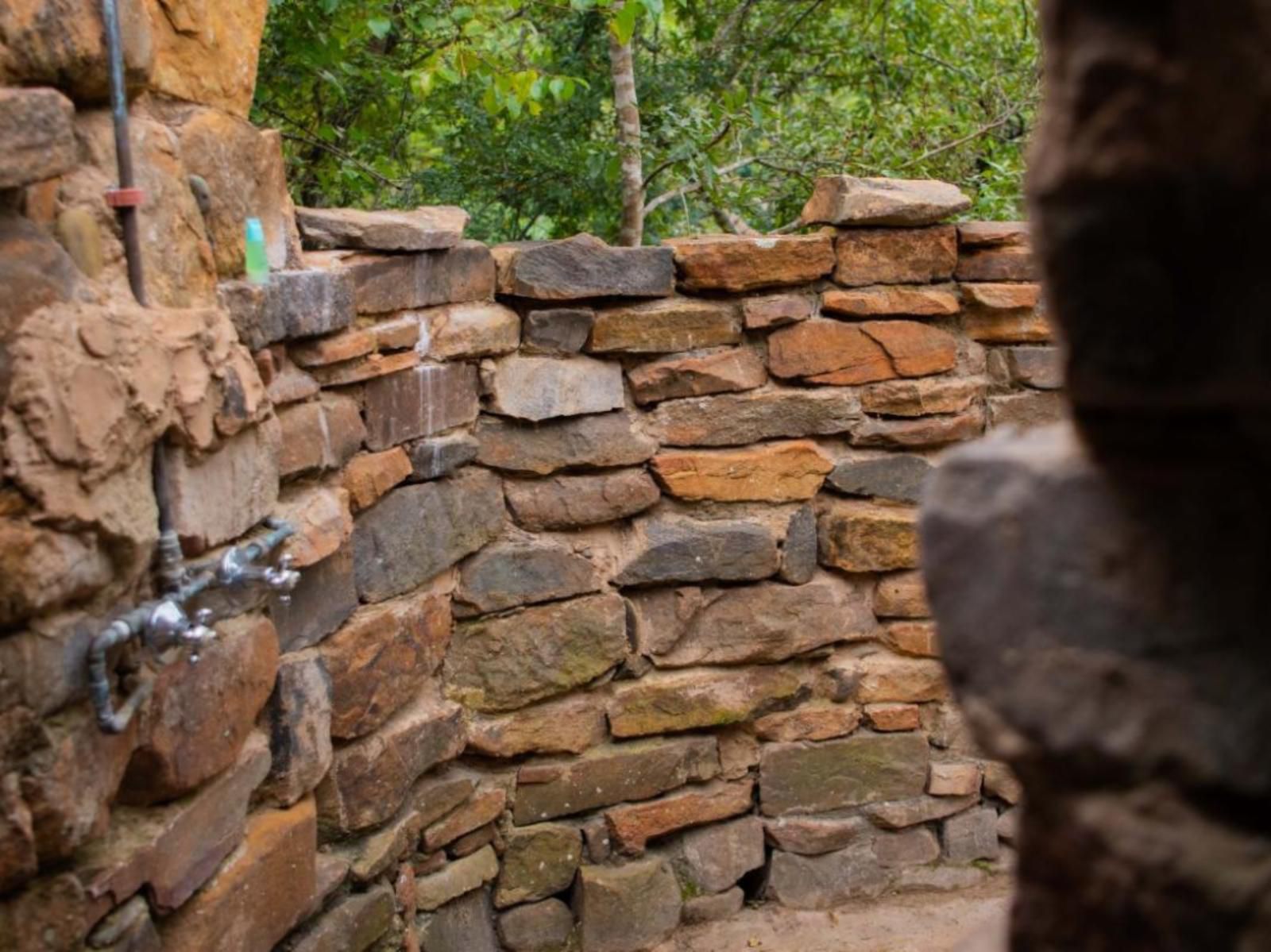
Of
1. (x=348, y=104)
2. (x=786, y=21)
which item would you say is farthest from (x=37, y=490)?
(x=786, y=21)

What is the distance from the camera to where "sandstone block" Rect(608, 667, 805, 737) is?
3.33 metres

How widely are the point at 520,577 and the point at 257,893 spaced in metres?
1.06

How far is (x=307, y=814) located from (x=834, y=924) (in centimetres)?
153

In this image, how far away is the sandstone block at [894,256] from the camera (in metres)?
3.38

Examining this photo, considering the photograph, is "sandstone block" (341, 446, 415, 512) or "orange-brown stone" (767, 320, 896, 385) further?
"orange-brown stone" (767, 320, 896, 385)

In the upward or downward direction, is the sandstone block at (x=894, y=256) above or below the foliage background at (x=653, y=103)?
below

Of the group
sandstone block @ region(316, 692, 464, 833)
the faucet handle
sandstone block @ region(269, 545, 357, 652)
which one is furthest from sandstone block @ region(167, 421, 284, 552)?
sandstone block @ region(316, 692, 464, 833)

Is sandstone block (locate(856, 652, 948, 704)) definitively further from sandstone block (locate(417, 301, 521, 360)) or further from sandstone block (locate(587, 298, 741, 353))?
sandstone block (locate(417, 301, 521, 360))

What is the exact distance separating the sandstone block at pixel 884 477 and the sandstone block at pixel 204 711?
1.60 meters

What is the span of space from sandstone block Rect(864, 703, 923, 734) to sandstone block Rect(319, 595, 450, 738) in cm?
113

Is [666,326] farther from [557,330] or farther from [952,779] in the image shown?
[952,779]

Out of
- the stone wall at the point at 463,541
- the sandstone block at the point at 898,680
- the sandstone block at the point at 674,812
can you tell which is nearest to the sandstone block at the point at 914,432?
the stone wall at the point at 463,541

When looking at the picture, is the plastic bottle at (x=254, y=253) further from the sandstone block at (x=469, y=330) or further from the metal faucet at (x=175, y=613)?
the sandstone block at (x=469, y=330)

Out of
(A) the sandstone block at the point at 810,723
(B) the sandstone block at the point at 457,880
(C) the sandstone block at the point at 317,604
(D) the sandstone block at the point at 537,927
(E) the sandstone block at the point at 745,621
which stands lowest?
(D) the sandstone block at the point at 537,927
